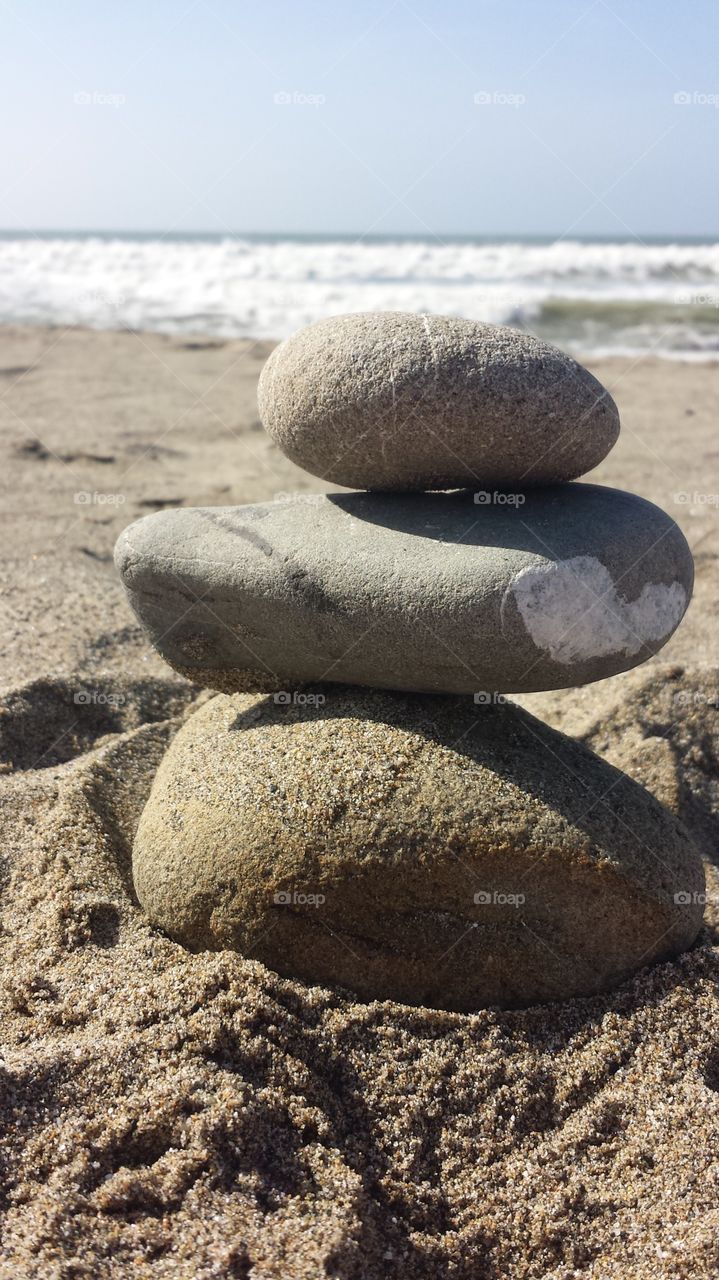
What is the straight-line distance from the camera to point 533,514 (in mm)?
2975

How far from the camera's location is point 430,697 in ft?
10.3

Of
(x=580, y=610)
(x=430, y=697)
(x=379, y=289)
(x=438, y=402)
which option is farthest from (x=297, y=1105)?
(x=379, y=289)

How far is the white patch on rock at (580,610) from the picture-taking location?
107 inches

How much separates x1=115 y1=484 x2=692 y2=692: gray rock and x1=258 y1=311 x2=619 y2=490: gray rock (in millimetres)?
175

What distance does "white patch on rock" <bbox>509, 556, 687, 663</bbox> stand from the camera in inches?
107

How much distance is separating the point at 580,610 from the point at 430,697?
2.02 feet

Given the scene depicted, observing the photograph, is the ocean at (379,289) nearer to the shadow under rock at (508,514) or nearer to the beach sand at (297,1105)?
the shadow under rock at (508,514)

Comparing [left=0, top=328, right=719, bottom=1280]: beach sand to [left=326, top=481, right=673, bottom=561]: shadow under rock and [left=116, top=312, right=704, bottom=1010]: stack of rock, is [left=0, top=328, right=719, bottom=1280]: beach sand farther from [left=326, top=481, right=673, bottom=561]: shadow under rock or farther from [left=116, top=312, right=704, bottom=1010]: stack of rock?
[left=326, top=481, right=673, bottom=561]: shadow under rock

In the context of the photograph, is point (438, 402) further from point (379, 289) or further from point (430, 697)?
point (379, 289)

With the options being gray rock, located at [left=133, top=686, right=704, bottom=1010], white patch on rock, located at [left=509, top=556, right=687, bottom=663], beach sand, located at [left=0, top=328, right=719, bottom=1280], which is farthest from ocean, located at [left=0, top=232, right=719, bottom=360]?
beach sand, located at [left=0, top=328, right=719, bottom=1280]

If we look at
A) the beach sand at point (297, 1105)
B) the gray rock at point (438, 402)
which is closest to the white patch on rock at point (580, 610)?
the gray rock at point (438, 402)

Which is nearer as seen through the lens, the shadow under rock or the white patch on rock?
the white patch on rock

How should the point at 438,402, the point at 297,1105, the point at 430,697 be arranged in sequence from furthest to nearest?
the point at 430,697 → the point at 438,402 → the point at 297,1105

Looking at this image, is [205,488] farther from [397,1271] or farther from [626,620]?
[397,1271]
